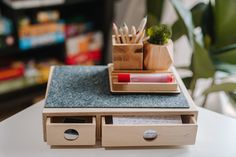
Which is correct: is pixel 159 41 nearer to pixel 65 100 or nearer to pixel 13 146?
pixel 65 100

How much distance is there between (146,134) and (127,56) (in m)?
0.18

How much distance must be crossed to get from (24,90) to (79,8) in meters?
0.54

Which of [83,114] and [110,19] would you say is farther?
[110,19]

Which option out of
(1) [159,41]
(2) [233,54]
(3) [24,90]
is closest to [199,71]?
(2) [233,54]

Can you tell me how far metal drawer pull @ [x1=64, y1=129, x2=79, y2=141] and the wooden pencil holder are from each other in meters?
0.18

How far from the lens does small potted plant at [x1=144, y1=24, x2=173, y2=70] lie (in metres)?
0.77

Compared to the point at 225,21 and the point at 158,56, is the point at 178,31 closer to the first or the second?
the point at 225,21

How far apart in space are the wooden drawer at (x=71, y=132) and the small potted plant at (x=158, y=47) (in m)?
0.19

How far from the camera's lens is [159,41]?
2.56ft

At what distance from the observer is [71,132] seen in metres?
0.72

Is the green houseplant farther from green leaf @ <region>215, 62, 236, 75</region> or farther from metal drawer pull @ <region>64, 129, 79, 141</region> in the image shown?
metal drawer pull @ <region>64, 129, 79, 141</region>

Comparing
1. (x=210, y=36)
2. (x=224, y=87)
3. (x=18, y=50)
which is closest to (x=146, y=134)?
(x=224, y=87)

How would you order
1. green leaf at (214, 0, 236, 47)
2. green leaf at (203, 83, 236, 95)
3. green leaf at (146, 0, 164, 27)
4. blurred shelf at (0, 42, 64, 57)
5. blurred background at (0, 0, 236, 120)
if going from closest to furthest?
green leaf at (203, 83, 236, 95) → green leaf at (214, 0, 236, 47) → blurred background at (0, 0, 236, 120) → green leaf at (146, 0, 164, 27) → blurred shelf at (0, 42, 64, 57)

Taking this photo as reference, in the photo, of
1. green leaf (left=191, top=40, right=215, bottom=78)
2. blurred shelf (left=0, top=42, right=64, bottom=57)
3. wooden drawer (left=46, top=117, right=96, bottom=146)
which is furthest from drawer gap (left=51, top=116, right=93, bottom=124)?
blurred shelf (left=0, top=42, right=64, bottom=57)
